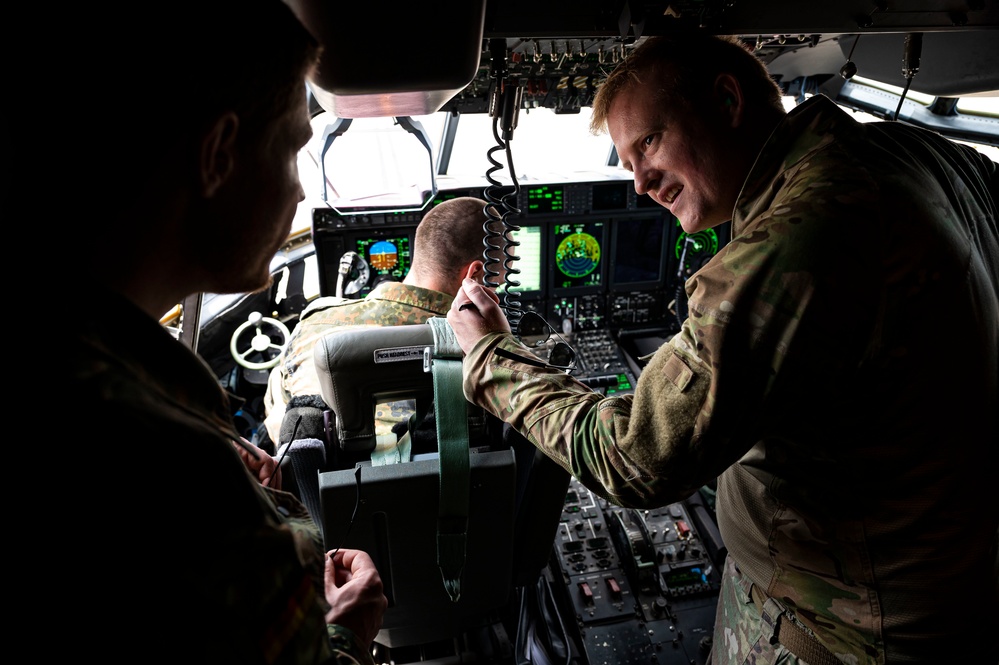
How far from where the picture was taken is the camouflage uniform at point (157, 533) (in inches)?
17.6

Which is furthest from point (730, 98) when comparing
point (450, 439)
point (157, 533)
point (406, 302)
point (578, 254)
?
point (578, 254)

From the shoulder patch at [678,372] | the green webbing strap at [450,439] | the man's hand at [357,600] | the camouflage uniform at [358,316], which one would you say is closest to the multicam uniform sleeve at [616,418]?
the shoulder patch at [678,372]

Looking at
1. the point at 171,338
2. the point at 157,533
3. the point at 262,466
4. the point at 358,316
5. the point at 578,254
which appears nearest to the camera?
the point at 157,533

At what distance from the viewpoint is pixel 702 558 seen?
2.31m

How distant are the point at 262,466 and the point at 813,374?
97 cm

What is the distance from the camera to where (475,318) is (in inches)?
45.2

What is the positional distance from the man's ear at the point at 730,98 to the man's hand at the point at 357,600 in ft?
3.05

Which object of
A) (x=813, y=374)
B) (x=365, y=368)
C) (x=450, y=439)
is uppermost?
(x=813, y=374)

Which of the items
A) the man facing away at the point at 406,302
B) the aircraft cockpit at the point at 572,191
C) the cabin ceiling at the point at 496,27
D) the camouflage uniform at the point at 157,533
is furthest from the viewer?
the man facing away at the point at 406,302

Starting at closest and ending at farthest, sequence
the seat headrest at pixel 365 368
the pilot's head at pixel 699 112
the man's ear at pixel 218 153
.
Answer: the man's ear at pixel 218 153 < the pilot's head at pixel 699 112 < the seat headrest at pixel 365 368

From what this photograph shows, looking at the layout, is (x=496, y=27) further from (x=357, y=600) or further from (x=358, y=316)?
(x=358, y=316)

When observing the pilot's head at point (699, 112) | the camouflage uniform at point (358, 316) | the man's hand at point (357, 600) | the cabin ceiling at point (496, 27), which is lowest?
the camouflage uniform at point (358, 316)

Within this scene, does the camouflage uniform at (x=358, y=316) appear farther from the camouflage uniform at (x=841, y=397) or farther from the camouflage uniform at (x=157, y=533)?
the camouflage uniform at (x=157, y=533)

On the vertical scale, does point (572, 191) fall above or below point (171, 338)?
below
